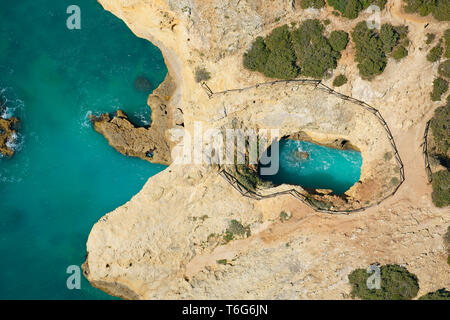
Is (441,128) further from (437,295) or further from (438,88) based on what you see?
(437,295)

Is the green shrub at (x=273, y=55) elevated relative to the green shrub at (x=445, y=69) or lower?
elevated

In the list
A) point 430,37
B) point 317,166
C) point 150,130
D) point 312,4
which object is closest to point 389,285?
point 317,166

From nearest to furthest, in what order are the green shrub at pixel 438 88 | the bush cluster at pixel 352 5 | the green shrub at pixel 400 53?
the bush cluster at pixel 352 5 < the green shrub at pixel 400 53 < the green shrub at pixel 438 88

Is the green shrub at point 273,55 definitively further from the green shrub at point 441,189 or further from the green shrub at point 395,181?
the green shrub at point 441,189

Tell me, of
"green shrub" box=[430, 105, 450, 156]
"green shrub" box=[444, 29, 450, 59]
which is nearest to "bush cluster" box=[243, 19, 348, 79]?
"green shrub" box=[444, 29, 450, 59]

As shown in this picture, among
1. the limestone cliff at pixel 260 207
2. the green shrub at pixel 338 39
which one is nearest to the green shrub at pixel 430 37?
the limestone cliff at pixel 260 207

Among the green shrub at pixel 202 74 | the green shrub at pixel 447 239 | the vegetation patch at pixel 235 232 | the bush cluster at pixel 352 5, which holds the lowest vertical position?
the green shrub at pixel 447 239

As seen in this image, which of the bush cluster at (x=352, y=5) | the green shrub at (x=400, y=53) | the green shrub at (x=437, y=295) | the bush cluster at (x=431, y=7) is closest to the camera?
the green shrub at (x=437, y=295)

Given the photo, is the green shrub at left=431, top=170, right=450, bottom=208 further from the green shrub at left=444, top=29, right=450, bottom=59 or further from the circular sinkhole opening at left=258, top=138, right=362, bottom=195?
the green shrub at left=444, top=29, right=450, bottom=59
